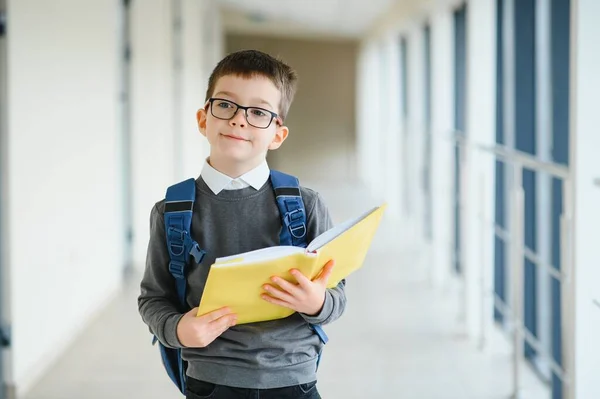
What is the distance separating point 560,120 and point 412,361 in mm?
680

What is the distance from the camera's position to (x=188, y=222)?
0.77 meters

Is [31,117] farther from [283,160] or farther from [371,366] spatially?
[283,160]

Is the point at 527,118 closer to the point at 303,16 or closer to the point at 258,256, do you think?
the point at 258,256

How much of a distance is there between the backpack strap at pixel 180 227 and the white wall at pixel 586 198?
0.83 metres

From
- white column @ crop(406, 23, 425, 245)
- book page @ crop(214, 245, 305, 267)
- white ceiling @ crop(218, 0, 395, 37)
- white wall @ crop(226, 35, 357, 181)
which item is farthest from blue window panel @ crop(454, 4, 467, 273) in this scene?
white wall @ crop(226, 35, 357, 181)

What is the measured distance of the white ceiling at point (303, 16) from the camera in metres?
5.31

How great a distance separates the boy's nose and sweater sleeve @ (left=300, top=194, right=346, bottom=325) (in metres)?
0.10

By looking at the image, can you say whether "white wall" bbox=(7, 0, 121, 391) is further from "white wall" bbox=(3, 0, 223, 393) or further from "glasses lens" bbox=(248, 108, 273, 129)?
"glasses lens" bbox=(248, 108, 273, 129)

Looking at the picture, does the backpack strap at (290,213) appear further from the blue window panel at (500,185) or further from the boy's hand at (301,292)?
the blue window panel at (500,185)

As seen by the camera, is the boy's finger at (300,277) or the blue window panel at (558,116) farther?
the blue window panel at (558,116)

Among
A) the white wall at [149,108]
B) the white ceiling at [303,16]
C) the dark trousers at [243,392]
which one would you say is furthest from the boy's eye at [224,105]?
the white ceiling at [303,16]

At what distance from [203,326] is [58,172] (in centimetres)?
157

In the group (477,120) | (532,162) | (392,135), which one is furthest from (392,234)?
(532,162)

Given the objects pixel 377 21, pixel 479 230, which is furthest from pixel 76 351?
pixel 377 21
